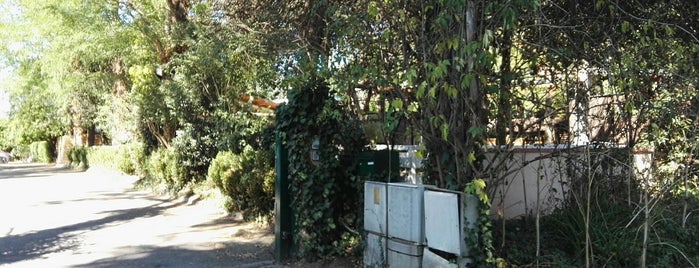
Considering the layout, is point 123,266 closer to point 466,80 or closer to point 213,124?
point 466,80

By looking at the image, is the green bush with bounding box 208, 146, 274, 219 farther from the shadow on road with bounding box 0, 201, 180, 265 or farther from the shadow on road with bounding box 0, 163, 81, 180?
the shadow on road with bounding box 0, 163, 81, 180

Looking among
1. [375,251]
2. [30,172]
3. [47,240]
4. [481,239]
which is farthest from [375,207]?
[30,172]

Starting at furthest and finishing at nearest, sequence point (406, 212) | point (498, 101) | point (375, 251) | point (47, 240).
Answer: point (47, 240), point (375, 251), point (406, 212), point (498, 101)

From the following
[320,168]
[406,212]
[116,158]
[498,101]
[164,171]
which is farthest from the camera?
[116,158]

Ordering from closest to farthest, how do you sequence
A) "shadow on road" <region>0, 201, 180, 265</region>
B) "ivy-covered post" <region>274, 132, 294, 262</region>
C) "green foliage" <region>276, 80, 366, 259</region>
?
"green foliage" <region>276, 80, 366, 259</region> < "ivy-covered post" <region>274, 132, 294, 262</region> < "shadow on road" <region>0, 201, 180, 265</region>

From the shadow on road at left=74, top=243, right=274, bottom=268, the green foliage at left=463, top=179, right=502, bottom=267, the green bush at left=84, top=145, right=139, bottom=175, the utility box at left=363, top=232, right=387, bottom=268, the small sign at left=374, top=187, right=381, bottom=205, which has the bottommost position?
the shadow on road at left=74, top=243, right=274, bottom=268

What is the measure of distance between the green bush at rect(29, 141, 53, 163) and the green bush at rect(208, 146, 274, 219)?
45.7m

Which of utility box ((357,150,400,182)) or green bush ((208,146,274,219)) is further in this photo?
green bush ((208,146,274,219))

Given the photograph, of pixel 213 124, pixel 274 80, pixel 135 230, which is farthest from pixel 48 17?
pixel 274 80

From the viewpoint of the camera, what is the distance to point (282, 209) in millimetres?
7531

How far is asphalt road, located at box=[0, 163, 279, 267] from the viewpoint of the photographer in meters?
7.83

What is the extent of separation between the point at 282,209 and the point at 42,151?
170 feet

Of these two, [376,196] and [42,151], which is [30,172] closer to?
[42,151]

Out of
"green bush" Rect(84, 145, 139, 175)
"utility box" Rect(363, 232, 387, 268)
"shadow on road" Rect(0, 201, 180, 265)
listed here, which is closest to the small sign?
"utility box" Rect(363, 232, 387, 268)
